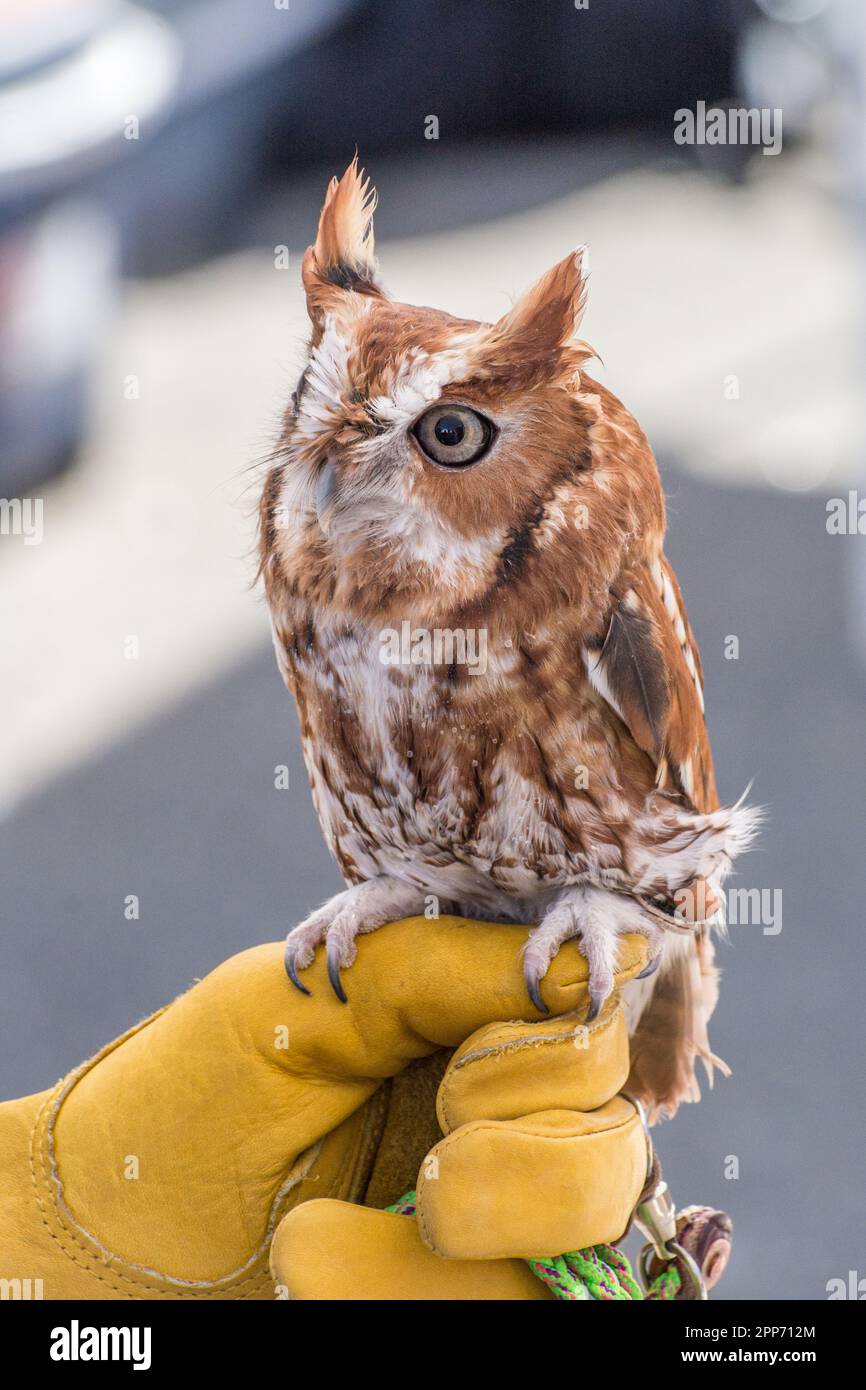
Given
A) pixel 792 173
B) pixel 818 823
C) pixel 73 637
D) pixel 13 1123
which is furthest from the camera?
pixel 792 173

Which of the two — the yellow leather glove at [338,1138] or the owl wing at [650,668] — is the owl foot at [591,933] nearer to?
the yellow leather glove at [338,1138]

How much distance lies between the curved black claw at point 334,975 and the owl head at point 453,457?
0.36m

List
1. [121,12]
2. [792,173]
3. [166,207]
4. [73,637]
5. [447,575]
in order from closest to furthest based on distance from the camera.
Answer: [447,575] < [73,637] < [121,12] < [166,207] < [792,173]

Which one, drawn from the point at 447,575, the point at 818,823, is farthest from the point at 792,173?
the point at 447,575

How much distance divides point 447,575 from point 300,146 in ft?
26.4

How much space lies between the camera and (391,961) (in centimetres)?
148

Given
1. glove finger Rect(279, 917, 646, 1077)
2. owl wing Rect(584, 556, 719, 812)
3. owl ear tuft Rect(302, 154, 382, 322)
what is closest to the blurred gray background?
owl ear tuft Rect(302, 154, 382, 322)

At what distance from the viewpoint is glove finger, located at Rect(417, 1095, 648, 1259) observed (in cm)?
136

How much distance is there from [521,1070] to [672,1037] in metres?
0.47

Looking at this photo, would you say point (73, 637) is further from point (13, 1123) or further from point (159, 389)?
point (13, 1123)

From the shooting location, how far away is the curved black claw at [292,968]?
1.49 meters

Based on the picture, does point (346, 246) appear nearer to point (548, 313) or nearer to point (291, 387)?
point (291, 387)

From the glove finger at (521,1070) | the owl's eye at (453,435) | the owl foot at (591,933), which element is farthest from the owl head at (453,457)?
the glove finger at (521,1070)

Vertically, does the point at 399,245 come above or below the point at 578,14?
below
